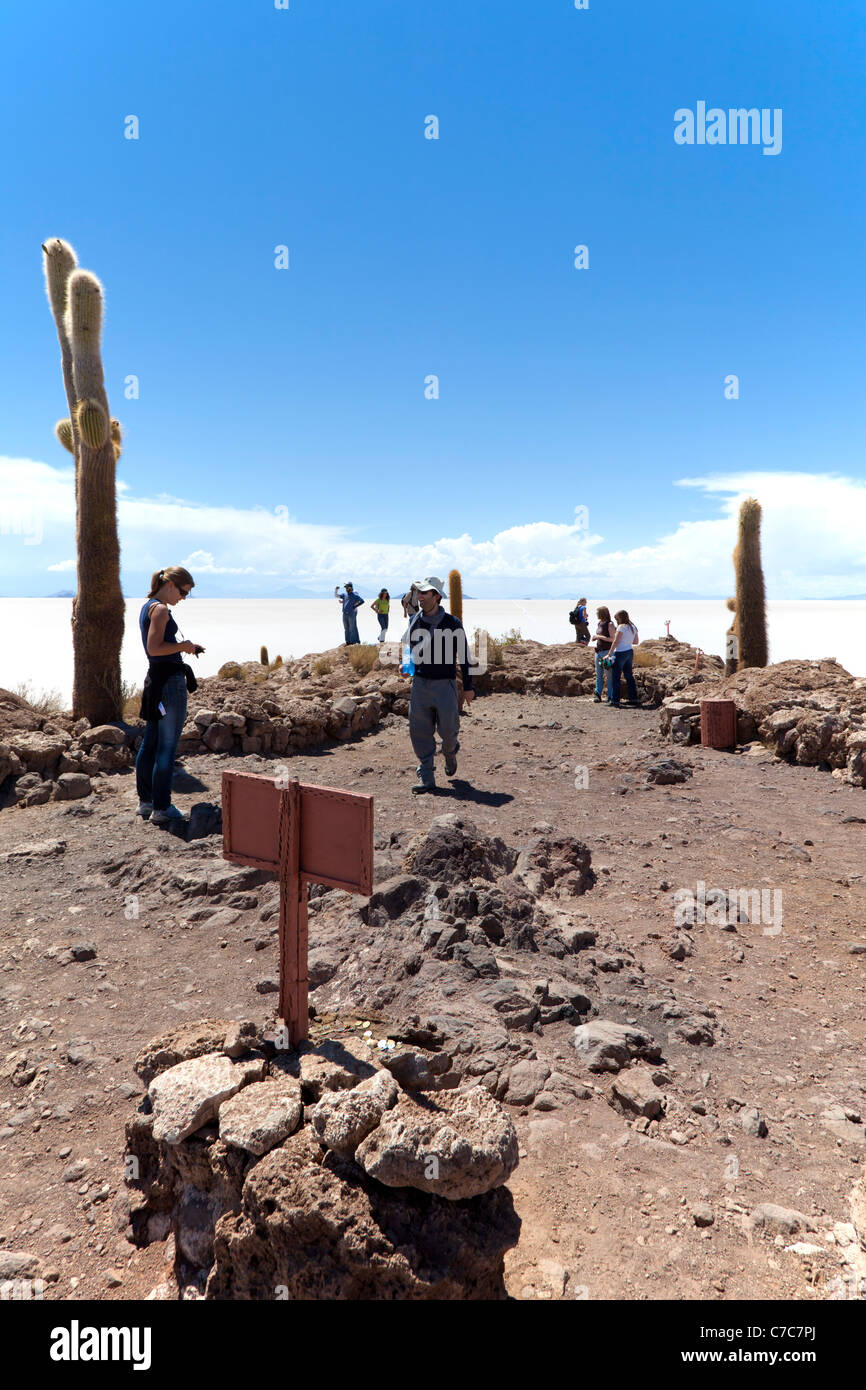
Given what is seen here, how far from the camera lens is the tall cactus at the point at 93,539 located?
31.0ft

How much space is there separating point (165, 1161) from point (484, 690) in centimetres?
1236

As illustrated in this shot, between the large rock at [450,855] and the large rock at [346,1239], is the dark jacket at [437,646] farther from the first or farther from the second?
the large rock at [346,1239]

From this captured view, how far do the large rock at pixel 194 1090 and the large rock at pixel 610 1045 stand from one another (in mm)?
1435

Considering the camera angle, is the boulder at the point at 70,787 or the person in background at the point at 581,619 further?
the person in background at the point at 581,619

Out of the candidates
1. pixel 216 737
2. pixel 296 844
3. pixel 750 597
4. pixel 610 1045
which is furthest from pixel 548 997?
pixel 750 597

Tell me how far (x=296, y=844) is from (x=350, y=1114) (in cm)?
86

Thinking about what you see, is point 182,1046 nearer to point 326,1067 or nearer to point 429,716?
point 326,1067

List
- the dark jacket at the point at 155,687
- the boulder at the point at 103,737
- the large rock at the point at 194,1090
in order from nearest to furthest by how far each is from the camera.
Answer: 1. the large rock at the point at 194,1090
2. the dark jacket at the point at 155,687
3. the boulder at the point at 103,737

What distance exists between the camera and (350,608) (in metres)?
19.1

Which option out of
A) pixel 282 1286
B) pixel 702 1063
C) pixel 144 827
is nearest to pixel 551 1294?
pixel 282 1286

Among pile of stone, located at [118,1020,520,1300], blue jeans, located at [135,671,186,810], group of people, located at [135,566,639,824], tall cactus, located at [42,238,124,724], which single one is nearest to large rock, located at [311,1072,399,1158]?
pile of stone, located at [118,1020,520,1300]

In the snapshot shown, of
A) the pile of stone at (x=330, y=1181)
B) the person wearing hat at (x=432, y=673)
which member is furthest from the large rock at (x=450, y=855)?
the person wearing hat at (x=432, y=673)

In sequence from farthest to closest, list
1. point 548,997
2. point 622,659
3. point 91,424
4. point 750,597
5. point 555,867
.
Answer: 1. point 750,597
2. point 622,659
3. point 91,424
4. point 555,867
5. point 548,997

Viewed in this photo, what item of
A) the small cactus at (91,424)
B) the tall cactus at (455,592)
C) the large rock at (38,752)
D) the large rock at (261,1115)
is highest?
the small cactus at (91,424)
